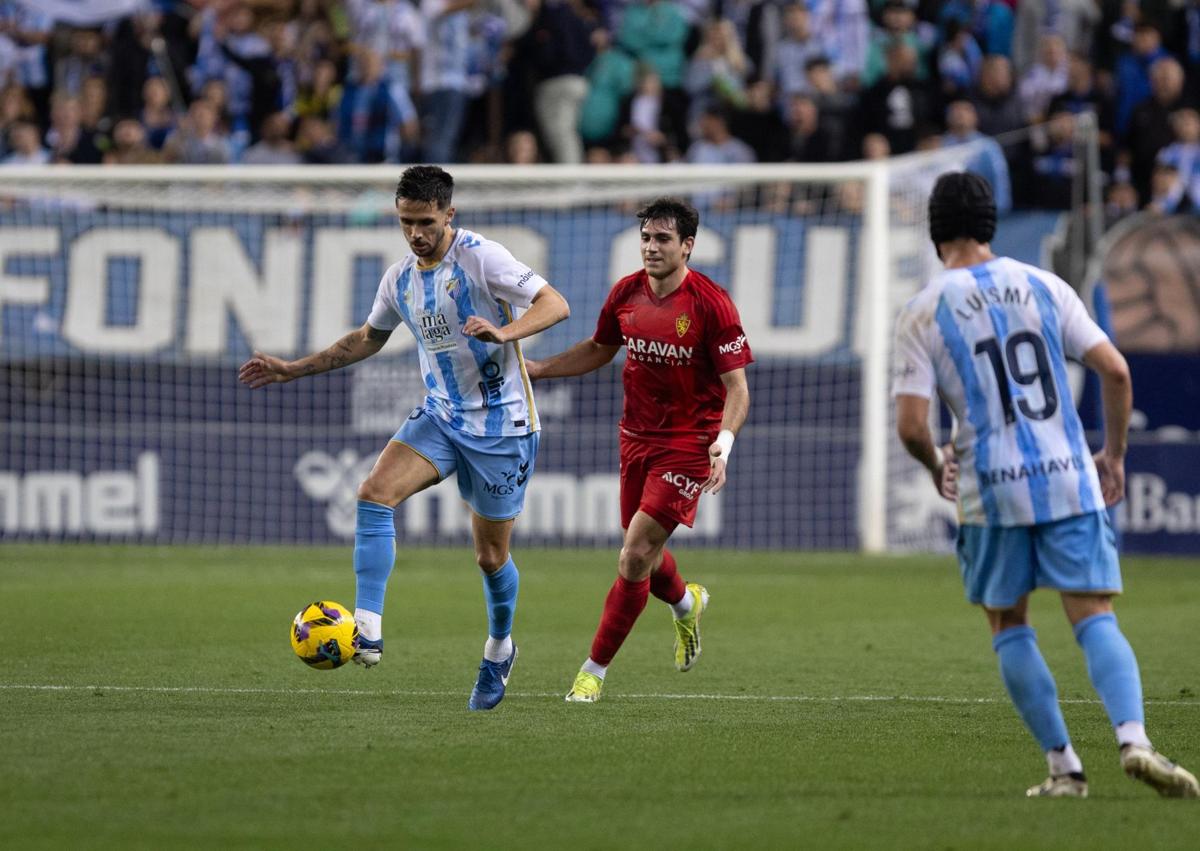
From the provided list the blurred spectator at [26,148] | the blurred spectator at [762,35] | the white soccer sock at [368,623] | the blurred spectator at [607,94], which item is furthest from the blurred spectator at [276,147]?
the white soccer sock at [368,623]

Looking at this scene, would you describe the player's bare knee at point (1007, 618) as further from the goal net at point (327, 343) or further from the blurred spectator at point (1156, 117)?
the blurred spectator at point (1156, 117)

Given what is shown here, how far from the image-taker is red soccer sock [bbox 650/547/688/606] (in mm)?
9805

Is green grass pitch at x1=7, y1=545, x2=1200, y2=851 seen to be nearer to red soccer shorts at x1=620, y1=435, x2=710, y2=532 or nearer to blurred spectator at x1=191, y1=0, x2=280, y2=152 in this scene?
red soccer shorts at x1=620, y1=435, x2=710, y2=532

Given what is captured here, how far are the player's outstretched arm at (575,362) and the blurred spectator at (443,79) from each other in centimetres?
1206

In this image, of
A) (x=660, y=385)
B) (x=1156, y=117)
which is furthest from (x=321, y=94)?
(x=660, y=385)

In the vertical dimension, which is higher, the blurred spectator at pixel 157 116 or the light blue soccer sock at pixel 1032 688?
the blurred spectator at pixel 157 116

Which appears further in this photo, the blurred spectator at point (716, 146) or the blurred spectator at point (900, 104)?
the blurred spectator at point (716, 146)

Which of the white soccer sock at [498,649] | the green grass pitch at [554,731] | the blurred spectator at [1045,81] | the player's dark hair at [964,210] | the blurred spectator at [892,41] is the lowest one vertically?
the green grass pitch at [554,731]

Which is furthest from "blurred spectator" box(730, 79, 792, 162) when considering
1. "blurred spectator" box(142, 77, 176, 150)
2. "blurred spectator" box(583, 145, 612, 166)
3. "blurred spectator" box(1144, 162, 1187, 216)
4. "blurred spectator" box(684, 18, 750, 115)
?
"blurred spectator" box(142, 77, 176, 150)

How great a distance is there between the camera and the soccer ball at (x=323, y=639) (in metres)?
8.43

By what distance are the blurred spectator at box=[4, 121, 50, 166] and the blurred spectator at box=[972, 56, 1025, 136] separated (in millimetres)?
9992

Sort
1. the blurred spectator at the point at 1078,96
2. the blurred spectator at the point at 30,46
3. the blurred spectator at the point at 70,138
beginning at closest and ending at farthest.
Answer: the blurred spectator at the point at 1078,96 < the blurred spectator at the point at 70,138 < the blurred spectator at the point at 30,46

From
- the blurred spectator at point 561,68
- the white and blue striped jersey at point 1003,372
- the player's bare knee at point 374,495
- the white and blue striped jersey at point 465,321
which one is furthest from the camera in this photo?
the blurred spectator at point 561,68

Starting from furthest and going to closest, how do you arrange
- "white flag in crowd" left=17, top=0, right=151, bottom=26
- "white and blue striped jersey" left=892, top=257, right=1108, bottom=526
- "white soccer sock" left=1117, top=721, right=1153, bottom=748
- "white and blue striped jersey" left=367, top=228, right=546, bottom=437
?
"white flag in crowd" left=17, top=0, right=151, bottom=26 < "white and blue striped jersey" left=367, top=228, right=546, bottom=437 < "white and blue striped jersey" left=892, top=257, right=1108, bottom=526 < "white soccer sock" left=1117, top=721, right=1153, bottom=748
